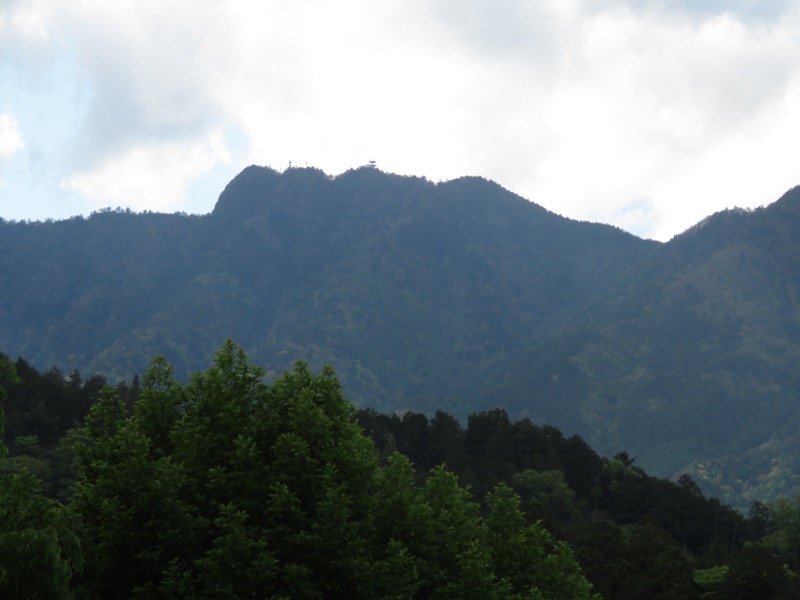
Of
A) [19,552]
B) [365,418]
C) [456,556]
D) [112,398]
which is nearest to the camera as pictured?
[19,552]

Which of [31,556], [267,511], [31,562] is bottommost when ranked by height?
[31,562]

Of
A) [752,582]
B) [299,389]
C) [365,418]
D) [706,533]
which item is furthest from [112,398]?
[365,418]

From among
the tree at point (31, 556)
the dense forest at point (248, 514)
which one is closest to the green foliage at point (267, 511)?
the dense forest at point (248, 514)

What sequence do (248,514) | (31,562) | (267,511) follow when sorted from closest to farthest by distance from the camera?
(31,562) → (267,511) → (248,514)

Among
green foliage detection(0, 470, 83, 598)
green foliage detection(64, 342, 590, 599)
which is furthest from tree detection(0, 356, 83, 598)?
green foliage detection(64, 342, 590, 599)

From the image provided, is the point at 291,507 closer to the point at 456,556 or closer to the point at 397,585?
the point at 397,585

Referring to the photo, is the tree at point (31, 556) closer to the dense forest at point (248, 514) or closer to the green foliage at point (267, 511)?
the dense forest at point (248, 514)

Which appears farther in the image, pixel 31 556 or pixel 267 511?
pixel 267 511

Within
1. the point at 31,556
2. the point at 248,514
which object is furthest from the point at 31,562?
the point at 248,514

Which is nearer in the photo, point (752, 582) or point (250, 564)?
point (250, 564)

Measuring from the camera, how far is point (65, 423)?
8581 cm

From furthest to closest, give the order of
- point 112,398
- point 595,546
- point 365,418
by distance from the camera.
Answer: point 365,418, point 595,546, point 112,398

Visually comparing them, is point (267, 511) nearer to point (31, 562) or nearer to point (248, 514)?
point (248, 514)

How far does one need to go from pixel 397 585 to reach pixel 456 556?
2974 millimetres
